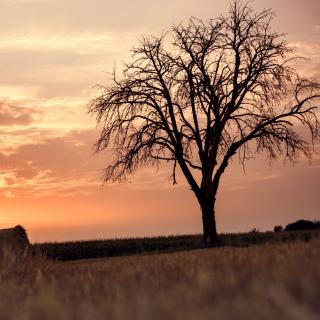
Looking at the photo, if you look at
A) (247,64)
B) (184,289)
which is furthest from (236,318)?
(247,64)

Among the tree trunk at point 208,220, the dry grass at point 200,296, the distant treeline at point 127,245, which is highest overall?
the tree trunk at point 208,220

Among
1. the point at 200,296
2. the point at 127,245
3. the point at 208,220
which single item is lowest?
the point at 200,296

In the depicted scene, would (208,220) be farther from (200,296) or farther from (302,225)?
(200,296)

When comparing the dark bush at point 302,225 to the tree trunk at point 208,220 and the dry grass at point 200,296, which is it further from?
the dry grass at point 200,296

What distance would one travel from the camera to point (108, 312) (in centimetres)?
331

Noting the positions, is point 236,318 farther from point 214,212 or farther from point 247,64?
point 247,64

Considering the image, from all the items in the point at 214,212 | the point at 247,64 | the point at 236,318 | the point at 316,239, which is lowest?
the point at 236,318

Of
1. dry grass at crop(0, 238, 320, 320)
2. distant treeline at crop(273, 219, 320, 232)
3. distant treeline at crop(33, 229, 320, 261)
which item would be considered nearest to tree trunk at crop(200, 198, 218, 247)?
distant treeline at crop(33, 229, 320, 261)

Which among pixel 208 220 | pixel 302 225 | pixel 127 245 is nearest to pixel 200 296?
pixel 208 220

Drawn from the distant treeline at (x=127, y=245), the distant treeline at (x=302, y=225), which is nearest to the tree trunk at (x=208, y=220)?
the distant treeline at (x=127, y=245)

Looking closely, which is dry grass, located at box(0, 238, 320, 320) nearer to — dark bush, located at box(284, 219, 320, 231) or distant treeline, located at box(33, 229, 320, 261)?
distant treeline, located at box(33, 229, 320, 261)

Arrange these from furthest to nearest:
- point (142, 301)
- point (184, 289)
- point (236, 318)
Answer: point (184, 289)
point (142, 301)
point (236, 318)

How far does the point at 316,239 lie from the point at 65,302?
10.7 feet

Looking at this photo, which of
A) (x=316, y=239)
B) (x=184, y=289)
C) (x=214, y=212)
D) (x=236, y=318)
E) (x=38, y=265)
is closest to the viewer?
(x=236, y=318)
